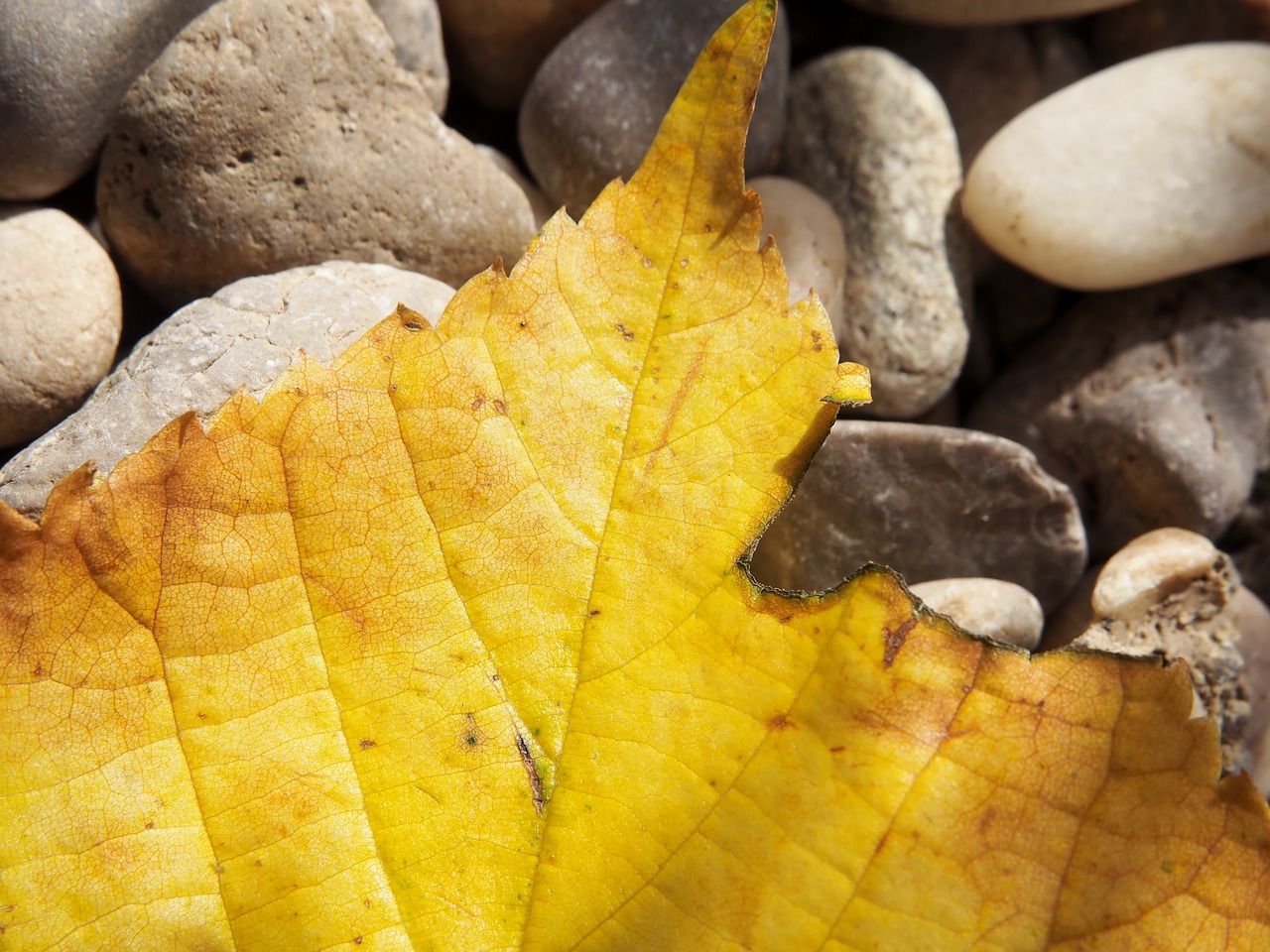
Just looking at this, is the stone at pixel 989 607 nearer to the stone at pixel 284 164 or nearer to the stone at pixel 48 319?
the stone at pixel 284 164

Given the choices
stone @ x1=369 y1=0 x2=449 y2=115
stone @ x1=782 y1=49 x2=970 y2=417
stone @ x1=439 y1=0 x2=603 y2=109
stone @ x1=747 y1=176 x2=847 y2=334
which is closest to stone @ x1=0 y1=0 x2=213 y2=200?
stone @ x1=369 y1=0 x2=449 y2=115

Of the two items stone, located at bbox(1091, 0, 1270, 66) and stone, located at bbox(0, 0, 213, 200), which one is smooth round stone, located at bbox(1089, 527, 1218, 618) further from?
stone, located at bbox(0, 0, 213, 200)

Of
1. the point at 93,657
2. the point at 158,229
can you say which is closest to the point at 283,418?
the point at 93,657

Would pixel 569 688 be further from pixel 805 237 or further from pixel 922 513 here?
pixel 805 237

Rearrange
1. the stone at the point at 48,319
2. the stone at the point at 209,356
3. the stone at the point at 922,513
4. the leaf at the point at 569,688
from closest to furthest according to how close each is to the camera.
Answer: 1. the leaf at the point at 569,688
2. the stone at the point at 209,356
3. the stone at the point at 48,319
4. the stone at the point at 922,513

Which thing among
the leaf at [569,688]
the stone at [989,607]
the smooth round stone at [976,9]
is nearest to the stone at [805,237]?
the smooth round stone at [976,9]

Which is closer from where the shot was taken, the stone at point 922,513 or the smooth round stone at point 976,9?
the stone at point 922,513

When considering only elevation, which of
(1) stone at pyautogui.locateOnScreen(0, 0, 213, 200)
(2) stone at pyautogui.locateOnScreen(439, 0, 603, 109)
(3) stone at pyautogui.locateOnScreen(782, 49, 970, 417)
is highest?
(1) stone at pyautogui.locateOnScreen(0, 0, 213, 200)
